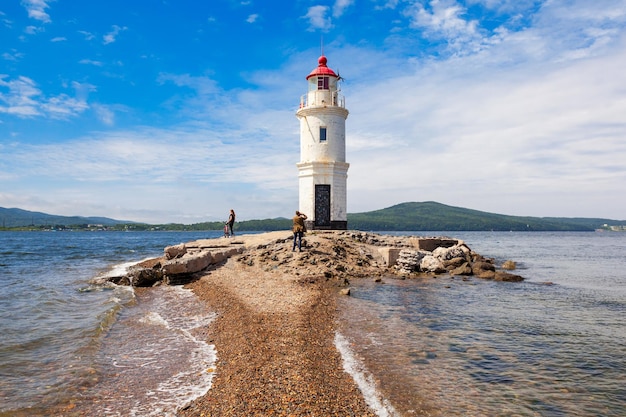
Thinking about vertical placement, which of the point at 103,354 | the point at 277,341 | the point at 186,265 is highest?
the point at 186,265

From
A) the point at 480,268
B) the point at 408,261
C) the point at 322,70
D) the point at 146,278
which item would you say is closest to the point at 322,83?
the point at 322,70

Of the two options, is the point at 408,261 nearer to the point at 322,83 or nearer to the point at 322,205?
the point at 322,205

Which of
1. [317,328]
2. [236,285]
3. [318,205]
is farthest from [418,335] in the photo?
[318,205]

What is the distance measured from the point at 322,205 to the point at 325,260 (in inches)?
327

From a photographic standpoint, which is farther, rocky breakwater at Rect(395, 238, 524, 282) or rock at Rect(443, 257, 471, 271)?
rock at Rect(443, 257, 471, 271)

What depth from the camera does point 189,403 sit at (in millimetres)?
6555

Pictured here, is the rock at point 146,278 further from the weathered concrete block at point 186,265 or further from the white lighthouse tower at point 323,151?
the white lighthouse tower at point 323,151

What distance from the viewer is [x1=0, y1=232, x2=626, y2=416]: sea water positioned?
6836 mm

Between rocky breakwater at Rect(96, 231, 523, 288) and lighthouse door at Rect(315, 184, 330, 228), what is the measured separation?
180 centimetres

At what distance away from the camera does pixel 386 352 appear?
8961mm

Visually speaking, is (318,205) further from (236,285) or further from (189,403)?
(189,403)

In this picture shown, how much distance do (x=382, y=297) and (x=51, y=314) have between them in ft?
36.5

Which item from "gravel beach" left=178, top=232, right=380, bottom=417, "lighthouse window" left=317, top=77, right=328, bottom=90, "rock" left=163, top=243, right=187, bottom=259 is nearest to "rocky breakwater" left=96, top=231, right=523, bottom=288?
"rock" left=163, top=243, right=187, bottom=259

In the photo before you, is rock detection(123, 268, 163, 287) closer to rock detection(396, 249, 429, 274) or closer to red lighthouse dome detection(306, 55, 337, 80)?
rock detection(396, 249, 429, 274)
